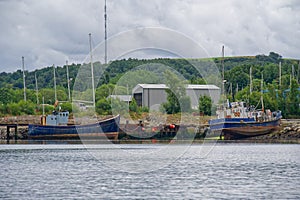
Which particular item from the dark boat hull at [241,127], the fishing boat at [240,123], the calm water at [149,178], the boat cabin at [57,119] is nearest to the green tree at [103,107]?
the boat cabin at [57,119]

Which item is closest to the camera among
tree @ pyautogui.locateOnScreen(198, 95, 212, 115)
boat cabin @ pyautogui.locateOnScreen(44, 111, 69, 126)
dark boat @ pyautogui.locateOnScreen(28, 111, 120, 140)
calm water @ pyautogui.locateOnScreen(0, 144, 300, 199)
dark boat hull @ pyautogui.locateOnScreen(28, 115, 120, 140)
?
calm water @ pyautogui.locateOnScreen(0, 144, 300, 199)

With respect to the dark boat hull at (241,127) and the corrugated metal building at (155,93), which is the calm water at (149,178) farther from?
the corrugated metal building at (155,93)

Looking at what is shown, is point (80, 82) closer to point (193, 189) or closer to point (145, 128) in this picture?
point (145, 128)

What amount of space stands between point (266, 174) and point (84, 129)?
6572 cm

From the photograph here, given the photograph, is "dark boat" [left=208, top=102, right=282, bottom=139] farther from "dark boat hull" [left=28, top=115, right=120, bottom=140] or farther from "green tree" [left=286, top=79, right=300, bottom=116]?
"green tree" [left=286, top=79, right=300, bottom=116]

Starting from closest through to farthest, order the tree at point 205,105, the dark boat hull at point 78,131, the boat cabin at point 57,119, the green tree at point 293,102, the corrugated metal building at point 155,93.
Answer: the dark boat hull at point 78,131 → the boat cabin at point 57,119 → the tree at point 205,105 → the green tree at point 293,102 → the corrugated metal building at point 155,93

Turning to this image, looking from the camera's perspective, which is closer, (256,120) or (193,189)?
(193,189)

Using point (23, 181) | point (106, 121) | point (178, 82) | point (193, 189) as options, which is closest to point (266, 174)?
point (193, 189)

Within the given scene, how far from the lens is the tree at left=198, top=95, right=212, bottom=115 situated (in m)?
131

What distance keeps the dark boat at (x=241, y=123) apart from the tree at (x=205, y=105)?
13228 millimetres

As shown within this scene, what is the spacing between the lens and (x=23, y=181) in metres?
45.4

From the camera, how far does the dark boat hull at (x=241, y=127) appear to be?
111062mm

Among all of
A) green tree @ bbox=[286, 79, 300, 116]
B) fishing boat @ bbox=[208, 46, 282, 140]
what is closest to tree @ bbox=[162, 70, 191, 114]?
fishing boat @ bbox=[208, 46, 282, 140]

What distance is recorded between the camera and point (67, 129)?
116 m
